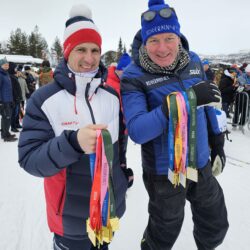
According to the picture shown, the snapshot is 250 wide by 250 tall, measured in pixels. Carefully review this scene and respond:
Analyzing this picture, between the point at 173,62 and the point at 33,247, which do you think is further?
the point at 33,247

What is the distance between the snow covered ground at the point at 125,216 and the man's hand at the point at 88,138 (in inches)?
68.0

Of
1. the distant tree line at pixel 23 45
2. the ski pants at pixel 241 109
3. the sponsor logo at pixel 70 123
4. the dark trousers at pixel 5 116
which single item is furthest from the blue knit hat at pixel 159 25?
the distant tree line at pixel 23 45

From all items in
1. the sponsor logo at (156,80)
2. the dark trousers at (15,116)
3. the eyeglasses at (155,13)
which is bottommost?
the dark trousers at (15,116)

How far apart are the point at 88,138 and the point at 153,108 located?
72 centimetres

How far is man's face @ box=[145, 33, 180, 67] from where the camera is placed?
5.24 ft

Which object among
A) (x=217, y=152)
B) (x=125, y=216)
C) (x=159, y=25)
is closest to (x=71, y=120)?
(x=159, y=25)

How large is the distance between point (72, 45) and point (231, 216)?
8.51 ft

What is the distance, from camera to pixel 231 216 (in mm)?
2822

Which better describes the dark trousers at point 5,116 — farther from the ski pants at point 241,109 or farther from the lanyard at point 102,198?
the ski pants at point 241,109

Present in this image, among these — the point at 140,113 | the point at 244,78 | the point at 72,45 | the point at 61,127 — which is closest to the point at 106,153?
the point at 61,127

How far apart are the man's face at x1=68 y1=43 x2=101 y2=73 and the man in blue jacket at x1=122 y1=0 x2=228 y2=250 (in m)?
0.31

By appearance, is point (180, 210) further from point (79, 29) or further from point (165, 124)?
point (79, 29)

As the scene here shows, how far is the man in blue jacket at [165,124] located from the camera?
5.05 feet

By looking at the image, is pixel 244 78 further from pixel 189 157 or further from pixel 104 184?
pixel 104 184
